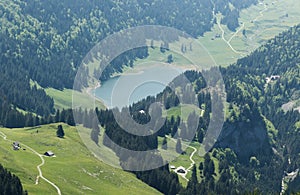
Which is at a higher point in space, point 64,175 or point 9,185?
point 64,175

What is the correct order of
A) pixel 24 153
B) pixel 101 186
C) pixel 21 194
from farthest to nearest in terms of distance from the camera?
1. pixel 24 153
2. pixel 101 186
3. pixel 21 194

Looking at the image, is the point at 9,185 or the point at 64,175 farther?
the point at 64,175

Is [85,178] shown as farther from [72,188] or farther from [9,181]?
[9,181]

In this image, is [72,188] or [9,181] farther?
[72,188]

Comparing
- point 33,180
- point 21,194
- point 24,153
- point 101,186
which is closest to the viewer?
point 21,194

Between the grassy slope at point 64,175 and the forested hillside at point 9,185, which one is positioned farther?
the grassy slope at point 64,175

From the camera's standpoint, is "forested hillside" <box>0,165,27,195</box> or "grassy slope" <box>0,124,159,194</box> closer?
"forested hillside" <box>0,165,27,195</box>

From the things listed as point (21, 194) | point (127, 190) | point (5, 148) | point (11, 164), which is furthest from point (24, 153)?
point (21, 194)

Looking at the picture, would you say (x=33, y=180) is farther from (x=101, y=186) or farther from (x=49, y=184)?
(x=101, y=186)

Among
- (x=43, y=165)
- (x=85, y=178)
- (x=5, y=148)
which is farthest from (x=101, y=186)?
(x=5, y=148)
